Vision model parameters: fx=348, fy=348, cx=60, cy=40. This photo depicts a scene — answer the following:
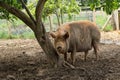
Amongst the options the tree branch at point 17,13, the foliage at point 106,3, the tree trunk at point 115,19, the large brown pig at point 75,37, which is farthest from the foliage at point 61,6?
the tree branch at point 17,13

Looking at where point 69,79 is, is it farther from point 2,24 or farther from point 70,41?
point 2,24

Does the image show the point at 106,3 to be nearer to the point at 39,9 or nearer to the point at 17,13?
the point at 39,9

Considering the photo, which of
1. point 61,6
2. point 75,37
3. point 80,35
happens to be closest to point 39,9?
point 75,37

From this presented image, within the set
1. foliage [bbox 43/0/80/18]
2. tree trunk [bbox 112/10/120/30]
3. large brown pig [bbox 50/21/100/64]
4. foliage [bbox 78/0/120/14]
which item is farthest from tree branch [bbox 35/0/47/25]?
tree trunk [bbox 112/10/120/30]

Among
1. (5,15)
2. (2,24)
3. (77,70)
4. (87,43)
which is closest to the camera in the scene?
(77,70)

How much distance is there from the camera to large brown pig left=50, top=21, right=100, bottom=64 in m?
8.49

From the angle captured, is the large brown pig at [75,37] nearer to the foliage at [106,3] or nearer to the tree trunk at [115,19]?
the foliage at [106,3]

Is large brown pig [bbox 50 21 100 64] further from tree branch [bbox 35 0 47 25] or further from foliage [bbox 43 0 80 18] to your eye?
foliage [bbox 43 0 80 18]

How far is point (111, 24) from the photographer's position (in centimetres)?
2384

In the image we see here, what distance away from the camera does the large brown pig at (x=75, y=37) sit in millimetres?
8492

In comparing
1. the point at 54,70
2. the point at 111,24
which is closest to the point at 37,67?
the point at 54,70

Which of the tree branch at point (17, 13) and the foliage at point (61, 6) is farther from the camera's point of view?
the foliage at point (61, 6)

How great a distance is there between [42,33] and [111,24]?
1560 centimetres

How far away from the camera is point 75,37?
377 inches
